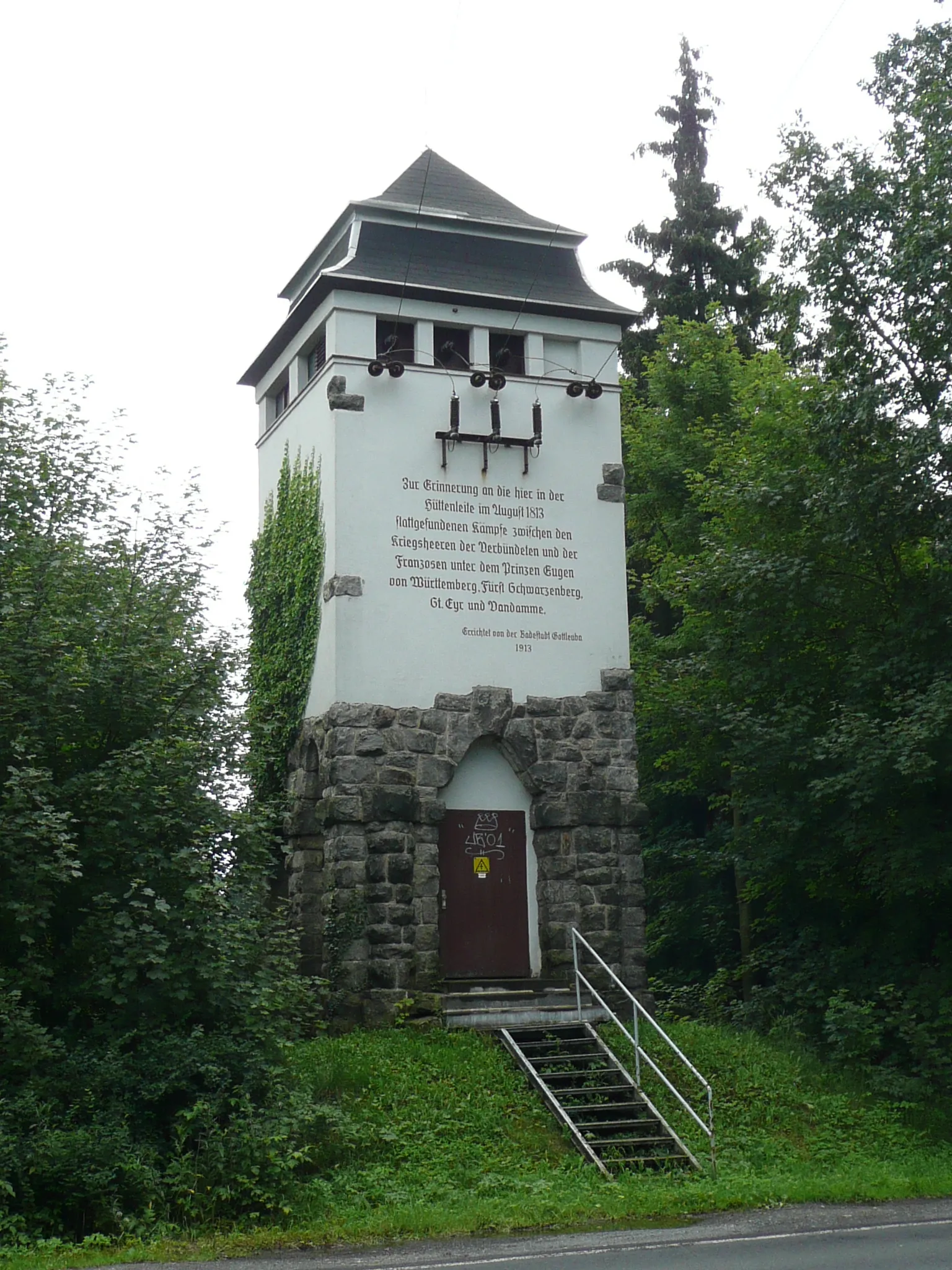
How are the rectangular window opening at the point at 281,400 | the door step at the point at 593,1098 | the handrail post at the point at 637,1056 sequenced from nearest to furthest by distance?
the door step at the point at 593,1098, the handrail post at the point at 637,1056, the rectangular window opening at the point at 281,400

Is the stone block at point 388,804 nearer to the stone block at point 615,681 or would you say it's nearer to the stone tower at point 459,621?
the stone tower at point 459,621

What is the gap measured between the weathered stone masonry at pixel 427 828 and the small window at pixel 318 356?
4.36 meters

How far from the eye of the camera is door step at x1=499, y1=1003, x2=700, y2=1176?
12.0 m

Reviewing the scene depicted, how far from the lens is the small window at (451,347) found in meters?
17.0

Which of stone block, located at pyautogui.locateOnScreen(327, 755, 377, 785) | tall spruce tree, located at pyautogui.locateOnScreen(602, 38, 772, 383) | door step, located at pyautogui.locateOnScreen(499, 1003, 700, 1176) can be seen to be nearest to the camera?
door step, located at pyautogui.locateOnScreen(499, 1003, 700, 1176)

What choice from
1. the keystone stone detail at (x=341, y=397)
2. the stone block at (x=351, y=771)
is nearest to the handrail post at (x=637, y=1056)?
the stone block at (x=351, y=771)

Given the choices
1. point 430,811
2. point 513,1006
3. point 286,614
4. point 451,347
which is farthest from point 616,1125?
point 451,347

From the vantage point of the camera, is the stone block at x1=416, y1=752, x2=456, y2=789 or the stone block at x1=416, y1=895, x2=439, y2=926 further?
the stone block at x1=416, y1=752, x2=456, y2=789

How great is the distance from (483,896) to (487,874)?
0.25m

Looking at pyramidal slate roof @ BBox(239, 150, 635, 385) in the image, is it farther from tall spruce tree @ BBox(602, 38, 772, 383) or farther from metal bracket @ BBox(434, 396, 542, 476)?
tall spruce tree @ BBox(602, 38, 772, 383)

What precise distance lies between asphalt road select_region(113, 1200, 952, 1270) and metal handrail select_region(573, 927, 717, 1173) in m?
1.45

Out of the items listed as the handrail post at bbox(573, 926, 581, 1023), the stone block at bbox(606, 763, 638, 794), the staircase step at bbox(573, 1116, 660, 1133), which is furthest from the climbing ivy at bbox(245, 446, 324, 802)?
the staircase step at bbox(573, 1116, 660, 1133)

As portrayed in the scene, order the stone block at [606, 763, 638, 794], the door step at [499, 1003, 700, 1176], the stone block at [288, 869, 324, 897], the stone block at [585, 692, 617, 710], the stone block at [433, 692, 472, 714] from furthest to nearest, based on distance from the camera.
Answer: the stone block at [585, 692, 617, 710]
the stone block at [606, 763, 638, 794]
the stone block at [433, 692, 472, 714]
the stone block at [288, 869, 324, 897]
the door step at [499, 1003, 700, 1176]

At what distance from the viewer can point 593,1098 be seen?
526 inches
